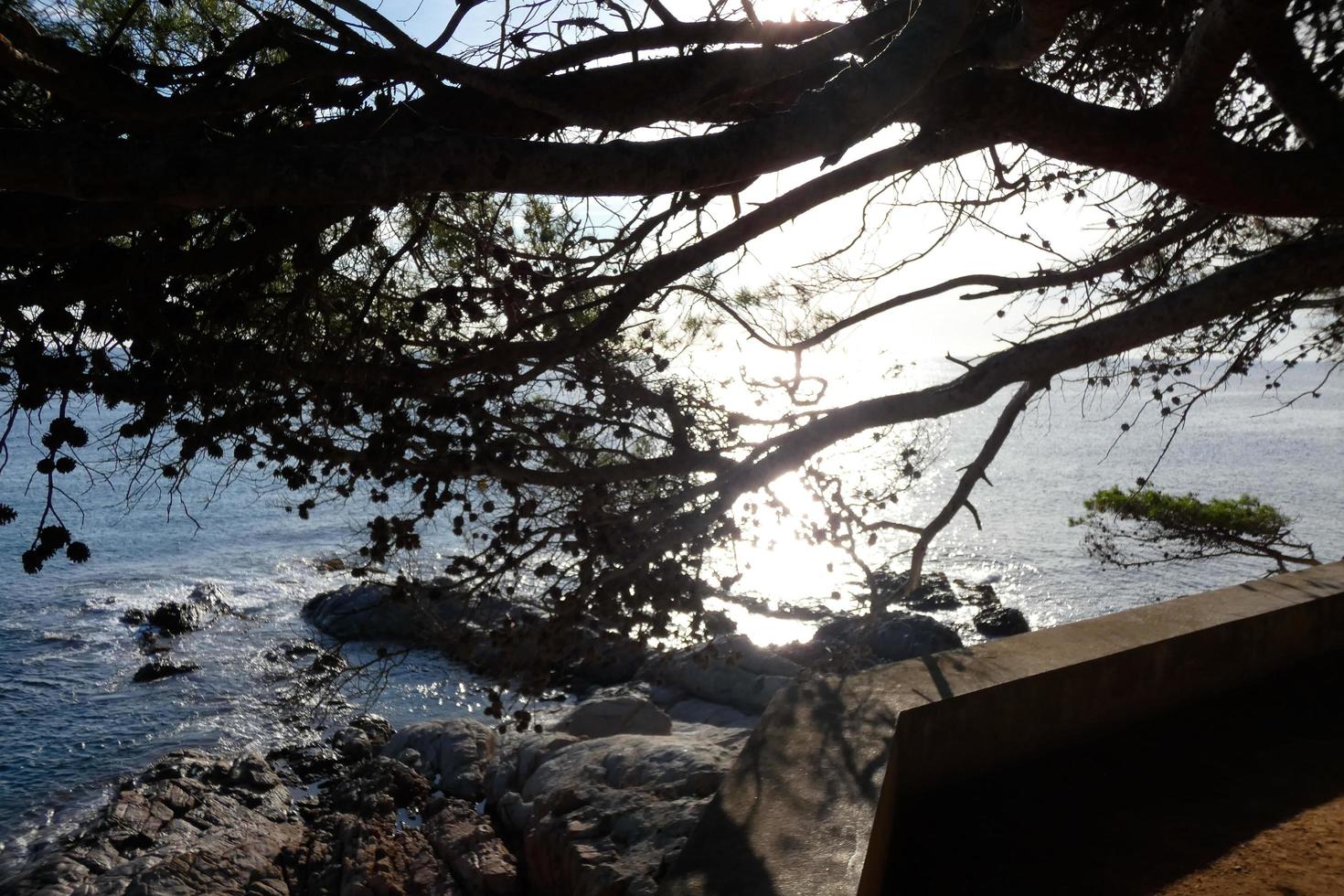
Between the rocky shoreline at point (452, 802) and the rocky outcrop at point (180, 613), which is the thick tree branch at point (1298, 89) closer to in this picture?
the rocky shoreline at point (452, 802)

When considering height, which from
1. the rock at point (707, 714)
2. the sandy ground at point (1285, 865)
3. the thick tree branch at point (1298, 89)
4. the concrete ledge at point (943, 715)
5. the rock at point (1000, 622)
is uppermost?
the thick tree branch at point (1298, 89)

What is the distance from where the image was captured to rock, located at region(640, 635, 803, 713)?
42.3 feet

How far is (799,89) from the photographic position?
3826 mm

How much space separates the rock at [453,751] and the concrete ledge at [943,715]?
276 inches

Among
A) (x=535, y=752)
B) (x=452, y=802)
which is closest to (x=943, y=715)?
(x=535, y=752)

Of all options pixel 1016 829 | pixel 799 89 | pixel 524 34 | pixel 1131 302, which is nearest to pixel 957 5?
pixel 799 89

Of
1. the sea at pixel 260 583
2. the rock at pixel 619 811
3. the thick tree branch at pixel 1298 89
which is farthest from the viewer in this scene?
the sea at pixel 260 583

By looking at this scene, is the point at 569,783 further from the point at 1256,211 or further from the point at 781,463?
the point at 1256,211

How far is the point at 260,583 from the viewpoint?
21359mm

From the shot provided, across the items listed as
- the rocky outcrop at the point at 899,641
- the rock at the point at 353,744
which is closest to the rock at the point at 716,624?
the rock at the point at 353,744

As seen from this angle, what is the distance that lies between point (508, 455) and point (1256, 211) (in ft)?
9.89

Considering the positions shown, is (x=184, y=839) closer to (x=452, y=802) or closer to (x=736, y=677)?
(x=452, y=802)

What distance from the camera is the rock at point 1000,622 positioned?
18453mm

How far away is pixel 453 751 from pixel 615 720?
6.22ft
